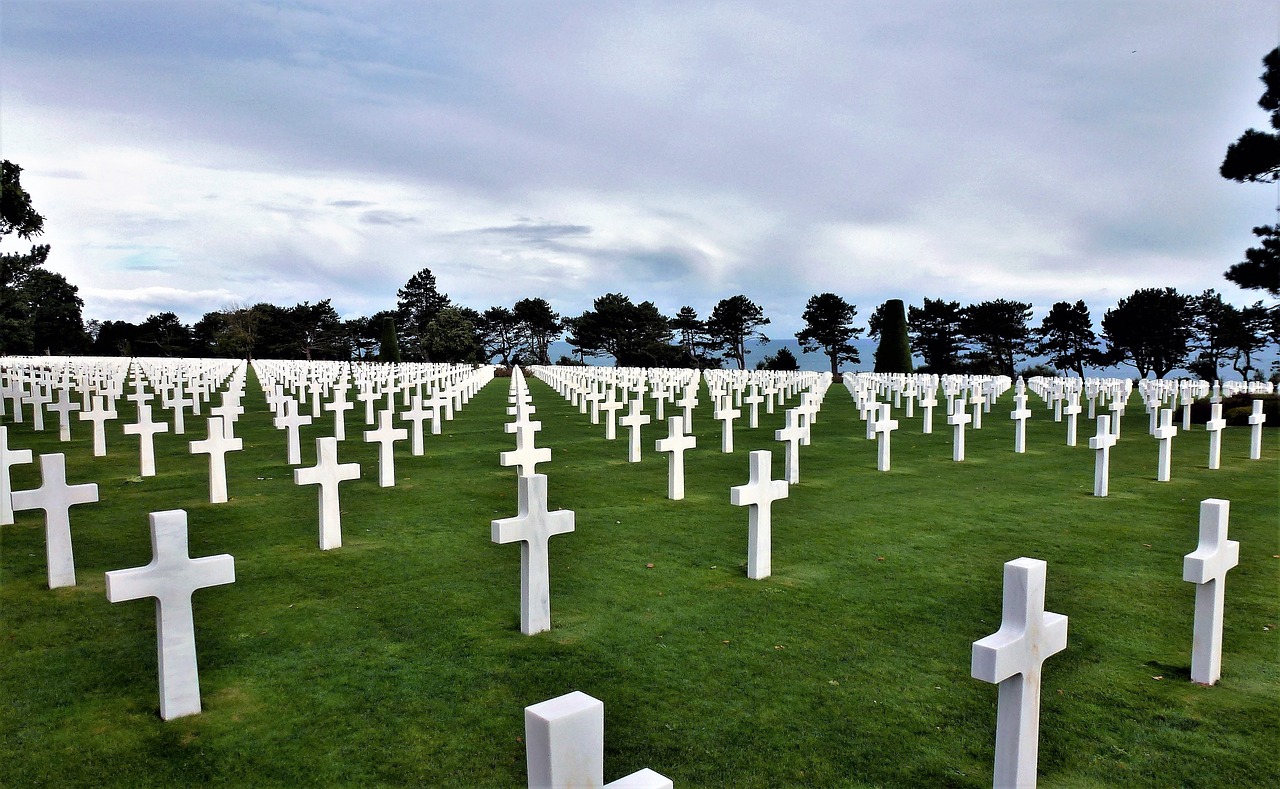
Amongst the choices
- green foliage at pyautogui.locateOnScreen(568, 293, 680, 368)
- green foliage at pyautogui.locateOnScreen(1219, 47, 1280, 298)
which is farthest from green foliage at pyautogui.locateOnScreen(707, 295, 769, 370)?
green foliage at pyautogui.locateOnScreen(1219, 47, 1280, 298)

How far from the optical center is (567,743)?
5.31 feet

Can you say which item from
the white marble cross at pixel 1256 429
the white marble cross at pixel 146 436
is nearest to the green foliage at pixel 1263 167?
the white marble cross at pixel 1256 429

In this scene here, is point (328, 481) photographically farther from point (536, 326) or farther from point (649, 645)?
point (536, 326)

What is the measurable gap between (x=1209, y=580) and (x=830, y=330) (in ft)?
200

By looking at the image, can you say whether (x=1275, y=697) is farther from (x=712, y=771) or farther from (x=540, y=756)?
(x=540, y=756)

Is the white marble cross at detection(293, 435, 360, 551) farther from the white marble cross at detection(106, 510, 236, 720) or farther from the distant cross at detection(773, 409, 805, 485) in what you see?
the distant cross at detection(773, 409, 805, 485)

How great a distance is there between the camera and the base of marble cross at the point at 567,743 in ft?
5.23

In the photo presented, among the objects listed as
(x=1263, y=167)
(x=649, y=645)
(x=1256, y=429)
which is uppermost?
(x=1263, y=167)

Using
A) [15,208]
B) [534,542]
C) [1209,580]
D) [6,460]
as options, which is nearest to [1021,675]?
[1209,580]

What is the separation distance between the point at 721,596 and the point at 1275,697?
299 centimetres

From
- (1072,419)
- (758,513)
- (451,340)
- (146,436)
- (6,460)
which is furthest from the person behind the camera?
(451,340)

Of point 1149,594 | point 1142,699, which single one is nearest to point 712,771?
point 1142,699

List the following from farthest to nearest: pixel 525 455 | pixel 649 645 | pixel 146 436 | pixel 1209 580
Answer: pixel 146 436 → pixel 525 455 → pixel 649 645 → pixel 1209 580

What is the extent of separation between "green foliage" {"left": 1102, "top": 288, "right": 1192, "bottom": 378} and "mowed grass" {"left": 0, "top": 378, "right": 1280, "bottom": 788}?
55.6 m
